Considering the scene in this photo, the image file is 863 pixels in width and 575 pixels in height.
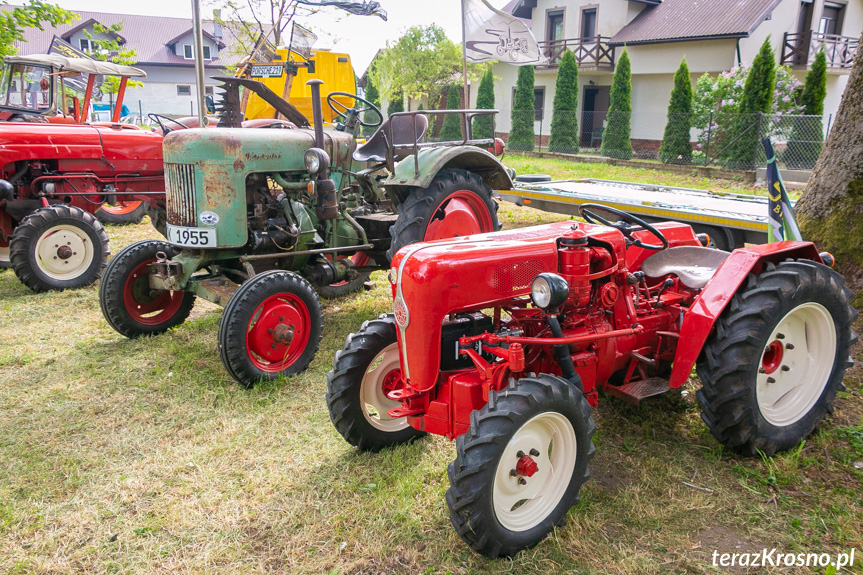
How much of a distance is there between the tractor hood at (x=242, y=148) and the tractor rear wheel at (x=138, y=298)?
738 mm

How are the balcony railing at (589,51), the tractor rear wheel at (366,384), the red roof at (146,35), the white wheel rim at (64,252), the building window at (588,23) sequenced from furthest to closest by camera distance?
1. the red roof at (146,35)
2. the building window at (588,23)
3. the balcony railing at (589,51)
4. the white wheel rim at (64,252)
5. the tractor rear wheel at (366,384)

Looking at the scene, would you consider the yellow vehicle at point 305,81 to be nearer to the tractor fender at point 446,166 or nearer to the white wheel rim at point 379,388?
the tractor fender at point 446,166

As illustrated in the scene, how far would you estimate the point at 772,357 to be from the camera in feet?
9.81

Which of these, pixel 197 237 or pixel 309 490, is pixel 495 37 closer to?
pixel 197 237

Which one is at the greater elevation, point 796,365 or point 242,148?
point 242,148

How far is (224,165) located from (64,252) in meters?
2.84

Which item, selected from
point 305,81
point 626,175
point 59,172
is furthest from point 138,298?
point 626,175

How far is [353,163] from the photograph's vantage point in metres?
4.99

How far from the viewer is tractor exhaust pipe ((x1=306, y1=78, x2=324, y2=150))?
4176mm

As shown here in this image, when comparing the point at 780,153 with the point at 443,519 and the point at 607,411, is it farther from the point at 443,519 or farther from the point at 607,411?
the point at 443,519

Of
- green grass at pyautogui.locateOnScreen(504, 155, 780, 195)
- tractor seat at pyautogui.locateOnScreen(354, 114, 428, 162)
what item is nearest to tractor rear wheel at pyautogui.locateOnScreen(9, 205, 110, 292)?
tractor seat at pyautogui.locateOnScreen(354, 114, 428, 162)

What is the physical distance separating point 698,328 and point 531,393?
1.03m

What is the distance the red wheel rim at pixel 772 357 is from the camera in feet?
9.72

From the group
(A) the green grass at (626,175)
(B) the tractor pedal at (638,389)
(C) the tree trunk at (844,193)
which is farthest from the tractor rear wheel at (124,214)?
(C) the tree trunk at (844,193)
